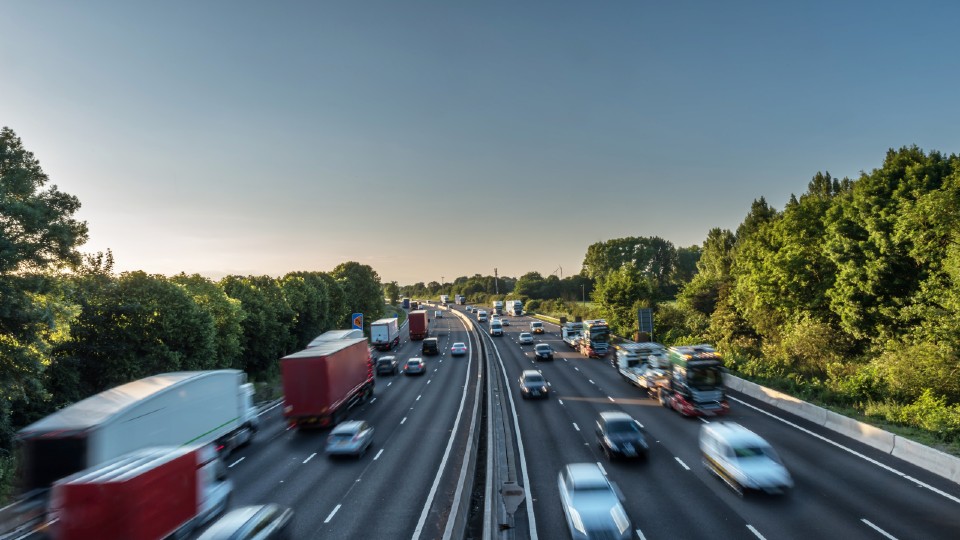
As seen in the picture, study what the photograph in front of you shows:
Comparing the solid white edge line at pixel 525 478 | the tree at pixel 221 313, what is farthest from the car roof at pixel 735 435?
the tree at pixel 221 313

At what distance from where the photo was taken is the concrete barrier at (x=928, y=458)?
1627 centimetres

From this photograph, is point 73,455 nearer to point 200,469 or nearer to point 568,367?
point 200,469

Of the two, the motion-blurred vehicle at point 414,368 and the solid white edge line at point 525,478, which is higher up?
the motion-blurred vehicle at point 414,368

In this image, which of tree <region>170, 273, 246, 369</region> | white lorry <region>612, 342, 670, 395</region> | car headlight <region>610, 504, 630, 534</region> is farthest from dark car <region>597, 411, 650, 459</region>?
tree <region>170, 273, 246, 369</region>

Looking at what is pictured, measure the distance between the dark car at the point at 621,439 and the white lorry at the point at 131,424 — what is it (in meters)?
18.0

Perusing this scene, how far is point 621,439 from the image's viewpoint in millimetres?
19703

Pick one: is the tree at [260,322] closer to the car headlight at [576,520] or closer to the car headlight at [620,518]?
the car headlight at [576,520]

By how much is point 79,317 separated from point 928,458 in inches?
1691

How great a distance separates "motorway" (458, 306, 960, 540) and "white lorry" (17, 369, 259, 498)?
14.1 metres

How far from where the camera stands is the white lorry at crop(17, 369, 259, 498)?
49.0 ft

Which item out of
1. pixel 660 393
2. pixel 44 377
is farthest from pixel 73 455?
pixel 660 393

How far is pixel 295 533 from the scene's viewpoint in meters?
14.6

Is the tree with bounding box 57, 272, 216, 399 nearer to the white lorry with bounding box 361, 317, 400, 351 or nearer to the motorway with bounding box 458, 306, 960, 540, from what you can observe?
the motorway with bounding box 458, 306, 960, 540

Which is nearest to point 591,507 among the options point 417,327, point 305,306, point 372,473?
point 372,473
